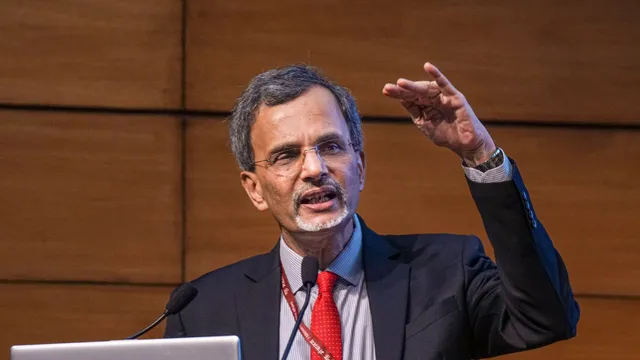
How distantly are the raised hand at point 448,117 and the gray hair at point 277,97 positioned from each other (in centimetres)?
38

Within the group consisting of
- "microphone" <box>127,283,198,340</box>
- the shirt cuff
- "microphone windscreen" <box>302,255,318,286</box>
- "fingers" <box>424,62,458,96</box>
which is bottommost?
"microphone" <box>127,283,198,340</box>

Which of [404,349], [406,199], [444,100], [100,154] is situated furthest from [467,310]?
[100,154]

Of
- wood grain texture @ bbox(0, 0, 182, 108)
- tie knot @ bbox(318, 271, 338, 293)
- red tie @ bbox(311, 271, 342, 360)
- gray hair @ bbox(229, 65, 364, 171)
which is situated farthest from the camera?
wood grain texture @ bbox(0, 0, 182, 108)

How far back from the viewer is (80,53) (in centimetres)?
317

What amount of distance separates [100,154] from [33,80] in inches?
13.9

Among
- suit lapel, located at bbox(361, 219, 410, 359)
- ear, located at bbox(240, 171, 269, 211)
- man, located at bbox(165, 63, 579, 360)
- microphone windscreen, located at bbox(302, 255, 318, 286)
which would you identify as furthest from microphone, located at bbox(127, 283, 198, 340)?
ear, located at bbox(240, 171, 269, 211)

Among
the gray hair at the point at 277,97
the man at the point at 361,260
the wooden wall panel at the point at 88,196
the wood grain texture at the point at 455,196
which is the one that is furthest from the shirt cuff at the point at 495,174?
the wooden wall panel at the point at 88,196

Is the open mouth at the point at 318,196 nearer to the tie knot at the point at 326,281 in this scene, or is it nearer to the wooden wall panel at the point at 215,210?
the tie knot at the point at 326,281

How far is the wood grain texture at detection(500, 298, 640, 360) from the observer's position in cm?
320

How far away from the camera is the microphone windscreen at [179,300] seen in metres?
1.78

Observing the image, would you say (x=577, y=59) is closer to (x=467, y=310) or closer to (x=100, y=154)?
(x=467, y=310)

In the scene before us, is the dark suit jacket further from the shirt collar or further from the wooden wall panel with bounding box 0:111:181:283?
the wooden wall panel with bounding box 0:111:181:283

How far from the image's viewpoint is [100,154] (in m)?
3.19

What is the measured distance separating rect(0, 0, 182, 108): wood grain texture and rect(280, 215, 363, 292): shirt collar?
1.09 metres
